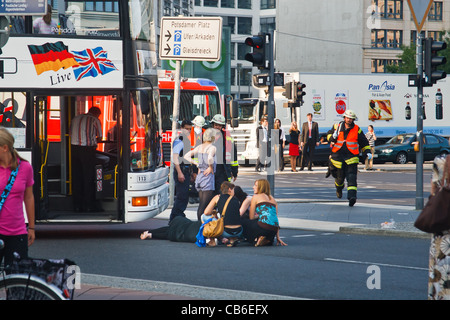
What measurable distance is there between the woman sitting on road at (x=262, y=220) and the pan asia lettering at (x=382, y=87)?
95.3 ft

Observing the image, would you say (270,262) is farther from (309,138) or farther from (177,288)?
(309,138)

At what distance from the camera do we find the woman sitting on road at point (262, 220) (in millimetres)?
12195

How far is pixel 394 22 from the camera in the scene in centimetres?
7956

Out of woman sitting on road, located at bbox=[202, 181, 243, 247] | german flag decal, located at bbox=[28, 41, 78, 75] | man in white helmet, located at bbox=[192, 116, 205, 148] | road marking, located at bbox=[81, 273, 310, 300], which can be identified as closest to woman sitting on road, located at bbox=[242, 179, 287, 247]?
woman sitting on road, located at bbox=[202, 181, 243, 247]

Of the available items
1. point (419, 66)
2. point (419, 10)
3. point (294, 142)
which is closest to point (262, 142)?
point (294, 142)

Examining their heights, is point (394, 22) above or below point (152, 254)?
above

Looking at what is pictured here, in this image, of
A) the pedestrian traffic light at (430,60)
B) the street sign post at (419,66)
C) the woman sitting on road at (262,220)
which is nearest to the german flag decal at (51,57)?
the woman sitting on road at (262,220)

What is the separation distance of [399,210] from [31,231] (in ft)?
37.9

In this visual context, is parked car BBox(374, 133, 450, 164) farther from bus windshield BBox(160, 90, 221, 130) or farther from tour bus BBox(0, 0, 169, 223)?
tour bus BBox(0, 0, 169, 223)

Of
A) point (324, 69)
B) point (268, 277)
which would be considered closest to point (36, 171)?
point (268, 277)

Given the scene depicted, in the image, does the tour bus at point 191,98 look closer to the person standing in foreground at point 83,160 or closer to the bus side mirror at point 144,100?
the person standing in foreground at point 83,160

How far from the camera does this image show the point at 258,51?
16.7 m

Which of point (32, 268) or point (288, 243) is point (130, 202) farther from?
point (32, 268)

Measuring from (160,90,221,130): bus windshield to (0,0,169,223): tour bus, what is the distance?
8549mm
